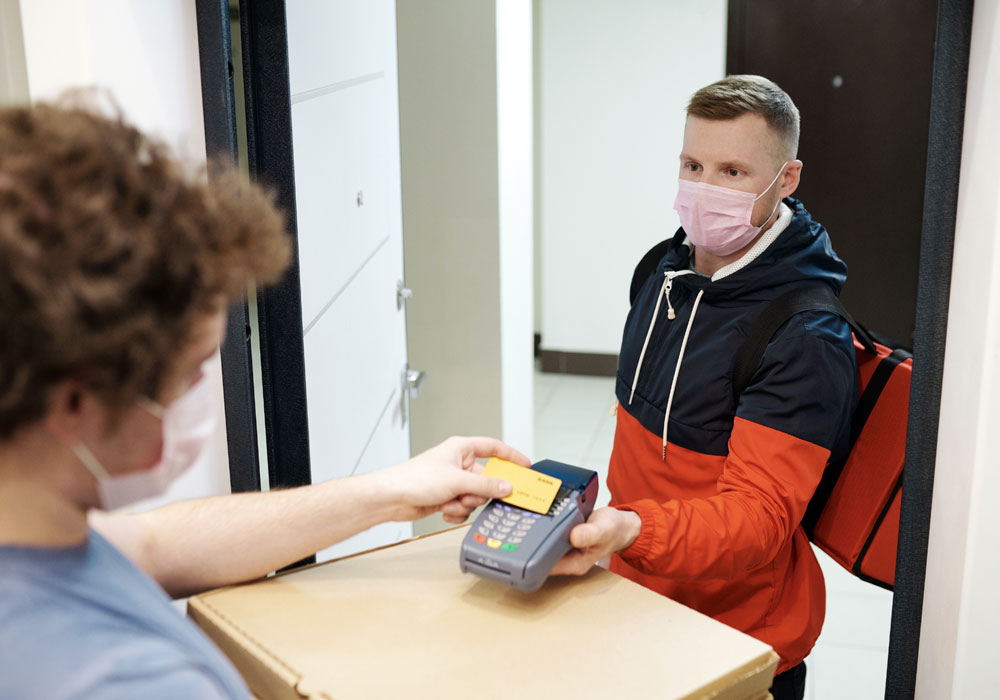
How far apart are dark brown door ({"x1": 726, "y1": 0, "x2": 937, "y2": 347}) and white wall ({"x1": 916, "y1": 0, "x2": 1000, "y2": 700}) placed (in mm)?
3450

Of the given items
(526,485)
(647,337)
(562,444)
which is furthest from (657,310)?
(562,444)

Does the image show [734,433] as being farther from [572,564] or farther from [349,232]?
[349,232]

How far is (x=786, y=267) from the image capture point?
1.54 meters

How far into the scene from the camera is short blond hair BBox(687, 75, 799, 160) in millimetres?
1606

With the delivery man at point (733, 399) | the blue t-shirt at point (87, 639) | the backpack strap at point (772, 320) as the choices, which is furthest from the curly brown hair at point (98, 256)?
the backpack strap at point (772, 320)

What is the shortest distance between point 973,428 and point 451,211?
7.45ft

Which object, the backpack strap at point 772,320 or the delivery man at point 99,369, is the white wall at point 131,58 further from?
the backpack strap at point 772,320

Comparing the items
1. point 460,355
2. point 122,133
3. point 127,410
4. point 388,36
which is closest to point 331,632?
point 127,410

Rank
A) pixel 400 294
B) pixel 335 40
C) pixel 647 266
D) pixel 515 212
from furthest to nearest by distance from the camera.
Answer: pixel 515 212 → pixel 400 294 → pixel 335 40 → pixel 647 266

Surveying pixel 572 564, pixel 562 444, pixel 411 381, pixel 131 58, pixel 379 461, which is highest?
pixel 131 58

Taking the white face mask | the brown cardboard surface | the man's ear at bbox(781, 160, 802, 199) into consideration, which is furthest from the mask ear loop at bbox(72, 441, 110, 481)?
the man's ear at bbox(781, 160, 802, 199)

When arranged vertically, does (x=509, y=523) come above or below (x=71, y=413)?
below

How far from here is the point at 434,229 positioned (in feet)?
10.7

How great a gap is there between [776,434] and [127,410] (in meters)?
1.01
